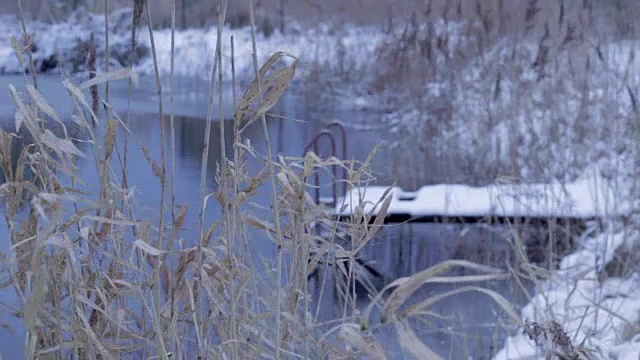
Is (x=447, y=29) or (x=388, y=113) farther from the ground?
(x=447, y=29)

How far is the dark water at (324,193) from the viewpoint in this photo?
1.71m

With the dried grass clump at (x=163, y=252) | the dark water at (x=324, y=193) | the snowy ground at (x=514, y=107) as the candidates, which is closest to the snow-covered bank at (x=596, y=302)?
the snowy ground at (x=514, y=107)

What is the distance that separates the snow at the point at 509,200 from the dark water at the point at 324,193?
0.13 metres

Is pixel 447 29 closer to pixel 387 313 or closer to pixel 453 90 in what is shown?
pixel 453 90

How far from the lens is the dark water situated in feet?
5.62

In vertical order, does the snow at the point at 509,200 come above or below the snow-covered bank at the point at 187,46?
below

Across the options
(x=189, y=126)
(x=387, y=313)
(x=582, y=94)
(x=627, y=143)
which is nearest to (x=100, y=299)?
(x=387, y=313)

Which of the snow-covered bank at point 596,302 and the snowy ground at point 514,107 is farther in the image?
the snowy ground at point 514,107

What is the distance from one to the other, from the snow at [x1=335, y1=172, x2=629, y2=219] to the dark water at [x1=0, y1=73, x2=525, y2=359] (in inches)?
5.0

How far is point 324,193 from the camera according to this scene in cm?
503

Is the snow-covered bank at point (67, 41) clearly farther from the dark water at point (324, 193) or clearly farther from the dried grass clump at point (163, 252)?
the dried grass clump at point (163, 252)

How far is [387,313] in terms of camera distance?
1.00m

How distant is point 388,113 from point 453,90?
490 mm

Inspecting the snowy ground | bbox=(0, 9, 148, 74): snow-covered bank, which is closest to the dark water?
bbox=(0, 9, 148, 74): snow-covered bank
